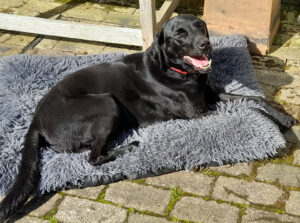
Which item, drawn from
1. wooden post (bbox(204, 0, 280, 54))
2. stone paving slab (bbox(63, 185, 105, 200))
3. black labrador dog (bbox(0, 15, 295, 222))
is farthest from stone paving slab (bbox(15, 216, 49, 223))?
wooden post (bbox(204, 0, 280, 54))

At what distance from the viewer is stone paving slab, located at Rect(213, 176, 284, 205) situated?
140 inches

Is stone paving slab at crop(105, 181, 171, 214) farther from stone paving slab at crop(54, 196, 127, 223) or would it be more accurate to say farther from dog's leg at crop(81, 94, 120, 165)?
dog's leg at crop(81, 94, 120, 165)

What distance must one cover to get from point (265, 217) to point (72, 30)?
11.8 feet

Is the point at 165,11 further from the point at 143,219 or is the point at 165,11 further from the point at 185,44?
the point at 143,219

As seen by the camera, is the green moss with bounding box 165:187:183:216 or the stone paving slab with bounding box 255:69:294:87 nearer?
the green moss with bounding box 165:187:183:216

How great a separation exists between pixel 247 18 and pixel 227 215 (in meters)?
2.87

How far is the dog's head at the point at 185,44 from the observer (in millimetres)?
4016

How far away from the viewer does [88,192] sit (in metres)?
3.78

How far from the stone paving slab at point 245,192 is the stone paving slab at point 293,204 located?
0.26ft

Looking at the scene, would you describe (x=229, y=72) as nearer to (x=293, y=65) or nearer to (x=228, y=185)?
(x=293, y=65)

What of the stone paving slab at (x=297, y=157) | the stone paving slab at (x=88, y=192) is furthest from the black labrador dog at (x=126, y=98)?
the stone paving slab at (x=297, y=157)

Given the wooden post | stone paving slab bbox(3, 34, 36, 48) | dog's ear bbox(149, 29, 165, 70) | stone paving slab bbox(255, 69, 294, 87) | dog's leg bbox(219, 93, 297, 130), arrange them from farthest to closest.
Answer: stone paving slab bbox(3, 34, 36, 48)
the wooden post
stone paving slab bbox(255, 69, 294, 87)
dog's leg bbox(219, 93, 297, 130)
dog's ear bbox(149, 29, 165, 70)

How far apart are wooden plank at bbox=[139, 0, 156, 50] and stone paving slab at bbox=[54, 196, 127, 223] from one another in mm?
2468

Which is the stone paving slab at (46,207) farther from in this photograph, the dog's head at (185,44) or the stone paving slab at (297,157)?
the stone paving slab at (297,157)
